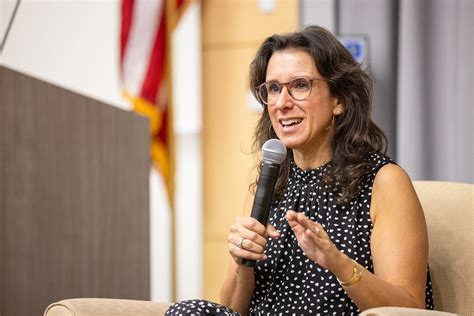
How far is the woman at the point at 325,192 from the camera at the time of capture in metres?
1.65

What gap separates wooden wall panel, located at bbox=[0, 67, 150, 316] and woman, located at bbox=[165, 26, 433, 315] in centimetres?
49

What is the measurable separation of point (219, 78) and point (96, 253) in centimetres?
191

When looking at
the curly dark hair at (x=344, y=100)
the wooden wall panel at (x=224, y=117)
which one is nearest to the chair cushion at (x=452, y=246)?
the curly dark hair at (x=344, y=100)

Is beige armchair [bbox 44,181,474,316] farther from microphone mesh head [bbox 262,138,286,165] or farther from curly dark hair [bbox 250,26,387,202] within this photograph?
microphone mesh head [bbox 262,138,286,165]

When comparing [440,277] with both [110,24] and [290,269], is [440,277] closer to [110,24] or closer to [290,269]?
[290,269]

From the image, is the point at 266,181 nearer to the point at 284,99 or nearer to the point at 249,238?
the point at 249,238

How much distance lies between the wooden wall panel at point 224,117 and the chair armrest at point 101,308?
2283 millimetres

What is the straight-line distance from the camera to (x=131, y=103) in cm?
403

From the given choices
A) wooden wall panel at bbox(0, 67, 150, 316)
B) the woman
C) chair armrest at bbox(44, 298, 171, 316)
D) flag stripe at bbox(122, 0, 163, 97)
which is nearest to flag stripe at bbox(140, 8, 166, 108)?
flag stripe at bbox(122, 0, 163, 97)

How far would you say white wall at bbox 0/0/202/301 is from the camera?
4043 millimetres

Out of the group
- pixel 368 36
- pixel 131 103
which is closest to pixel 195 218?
pixel 131 103

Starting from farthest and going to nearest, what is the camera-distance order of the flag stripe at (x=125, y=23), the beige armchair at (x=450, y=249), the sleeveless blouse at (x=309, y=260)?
1. the flag stripe at (x=125, y=23)
2. the beige armchair at (x=450, y=249)
3. the sleeveless blouse at (x=309, y=260)

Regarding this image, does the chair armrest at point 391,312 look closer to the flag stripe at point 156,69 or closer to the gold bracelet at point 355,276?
the gold bracelet at point 355,276

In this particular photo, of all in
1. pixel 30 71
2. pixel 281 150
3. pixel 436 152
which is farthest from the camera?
pixel 30 71
